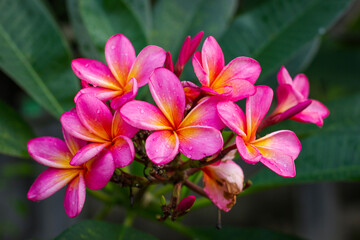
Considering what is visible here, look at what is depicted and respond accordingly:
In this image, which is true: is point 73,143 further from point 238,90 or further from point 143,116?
point 238,90

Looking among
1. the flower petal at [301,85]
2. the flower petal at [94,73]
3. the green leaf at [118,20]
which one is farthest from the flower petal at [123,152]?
the green leaf at [118,20]

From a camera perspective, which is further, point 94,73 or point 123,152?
point 94,73

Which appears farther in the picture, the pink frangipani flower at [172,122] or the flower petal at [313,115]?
the flower petal at [313,115]

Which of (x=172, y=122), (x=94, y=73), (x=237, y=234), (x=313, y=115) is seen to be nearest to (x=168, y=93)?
(x=172, y=122)

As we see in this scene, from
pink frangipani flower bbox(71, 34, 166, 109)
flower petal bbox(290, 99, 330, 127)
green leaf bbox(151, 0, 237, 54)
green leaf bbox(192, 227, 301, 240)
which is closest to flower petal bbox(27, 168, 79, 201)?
pink frangipani flower bbox(71, 34, 166, 109)

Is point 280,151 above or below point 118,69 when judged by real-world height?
below

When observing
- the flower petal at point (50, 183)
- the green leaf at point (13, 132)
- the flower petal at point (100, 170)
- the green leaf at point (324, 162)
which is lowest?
the green leaf at point (324, 162)

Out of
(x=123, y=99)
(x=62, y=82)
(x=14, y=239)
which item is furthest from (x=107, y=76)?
(x=14, y=239)

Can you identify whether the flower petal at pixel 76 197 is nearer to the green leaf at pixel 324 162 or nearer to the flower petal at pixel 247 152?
the flower petal at pixel 247 152
